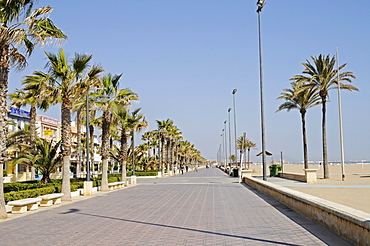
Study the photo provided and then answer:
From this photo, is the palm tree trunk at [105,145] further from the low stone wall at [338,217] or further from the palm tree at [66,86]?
A: the low stone wall at [338,217]

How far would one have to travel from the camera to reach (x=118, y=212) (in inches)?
616

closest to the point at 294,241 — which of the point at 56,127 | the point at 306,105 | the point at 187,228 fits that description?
the point at 187,228

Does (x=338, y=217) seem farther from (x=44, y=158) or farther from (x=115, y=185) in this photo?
(x=115, y=185)

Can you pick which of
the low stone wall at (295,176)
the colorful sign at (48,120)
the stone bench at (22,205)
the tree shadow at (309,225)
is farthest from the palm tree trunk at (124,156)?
the colorful sign at (48,120)

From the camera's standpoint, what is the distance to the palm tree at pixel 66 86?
808 inches

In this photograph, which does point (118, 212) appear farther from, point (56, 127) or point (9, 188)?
point (56, 127)

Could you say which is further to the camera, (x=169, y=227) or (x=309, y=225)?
(x=169, y=227)

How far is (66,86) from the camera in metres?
20.8

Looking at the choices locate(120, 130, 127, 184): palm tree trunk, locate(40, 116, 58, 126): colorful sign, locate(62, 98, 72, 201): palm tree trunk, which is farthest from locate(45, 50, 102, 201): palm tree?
locate(40, 116, 58, 126): colorful sign

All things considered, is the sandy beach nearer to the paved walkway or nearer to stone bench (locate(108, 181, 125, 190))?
the paved walkway

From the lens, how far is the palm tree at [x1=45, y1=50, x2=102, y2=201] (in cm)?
2053

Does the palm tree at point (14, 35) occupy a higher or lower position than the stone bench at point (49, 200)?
higher

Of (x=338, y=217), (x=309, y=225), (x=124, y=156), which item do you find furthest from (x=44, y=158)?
(x=338, y=217)

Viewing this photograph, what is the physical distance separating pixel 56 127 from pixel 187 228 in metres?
66.3
